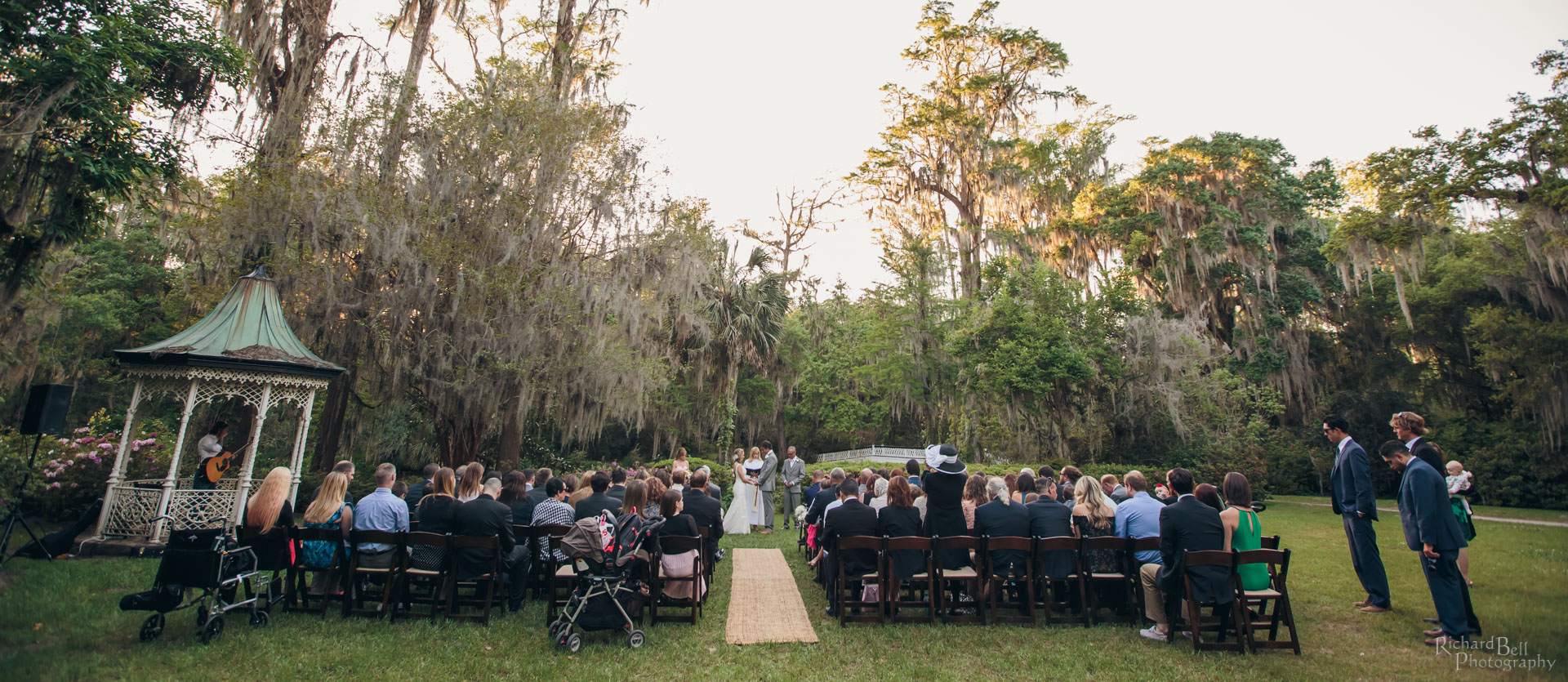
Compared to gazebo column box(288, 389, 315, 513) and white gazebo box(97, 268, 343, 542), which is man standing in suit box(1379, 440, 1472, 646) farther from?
gazebo column box(288, 389, 315, 513)

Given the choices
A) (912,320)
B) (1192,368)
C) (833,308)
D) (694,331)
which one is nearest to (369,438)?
(694,331)

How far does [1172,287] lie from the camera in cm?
2152

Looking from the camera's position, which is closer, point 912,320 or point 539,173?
point 539,173

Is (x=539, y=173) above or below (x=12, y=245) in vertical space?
above

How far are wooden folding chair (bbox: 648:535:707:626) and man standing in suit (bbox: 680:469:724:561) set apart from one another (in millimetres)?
683

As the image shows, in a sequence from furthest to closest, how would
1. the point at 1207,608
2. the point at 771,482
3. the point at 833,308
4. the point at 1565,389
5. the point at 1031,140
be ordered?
the point at 833,308 < the point at 1031,140 < the point at 1565,389 < the point at 771,482 < the point at 1207,608

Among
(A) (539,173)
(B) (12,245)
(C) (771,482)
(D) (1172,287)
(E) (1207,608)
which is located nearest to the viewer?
(E) (1207,608)

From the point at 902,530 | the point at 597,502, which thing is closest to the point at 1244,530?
the point at 902,530

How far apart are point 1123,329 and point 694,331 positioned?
12.1m

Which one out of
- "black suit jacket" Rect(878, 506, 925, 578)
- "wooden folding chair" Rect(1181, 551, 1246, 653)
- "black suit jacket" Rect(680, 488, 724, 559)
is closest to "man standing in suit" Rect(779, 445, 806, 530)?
"black suit jacket" Rect(680, 488, 724, 559)

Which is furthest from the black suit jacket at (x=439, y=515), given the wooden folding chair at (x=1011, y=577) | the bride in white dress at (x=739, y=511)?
the bride in white dress at (x=739, y=511)

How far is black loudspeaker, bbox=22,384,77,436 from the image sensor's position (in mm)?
6422

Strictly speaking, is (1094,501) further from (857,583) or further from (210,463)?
(210,463)

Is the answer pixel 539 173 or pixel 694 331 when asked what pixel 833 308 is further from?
pixel 539 173
